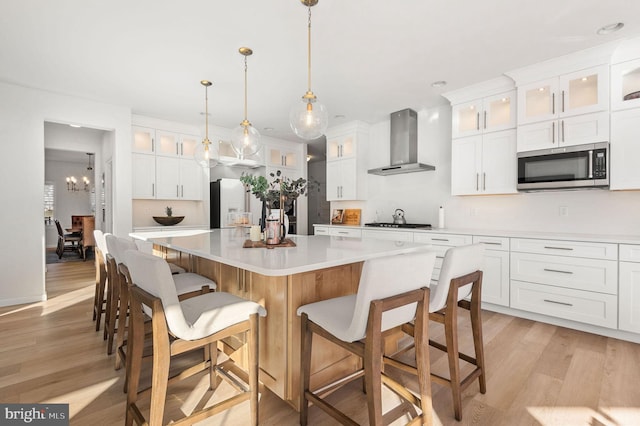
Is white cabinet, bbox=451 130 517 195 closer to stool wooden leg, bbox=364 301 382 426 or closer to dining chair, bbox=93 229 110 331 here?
stool wooden leg, bbox=364 301 382 426

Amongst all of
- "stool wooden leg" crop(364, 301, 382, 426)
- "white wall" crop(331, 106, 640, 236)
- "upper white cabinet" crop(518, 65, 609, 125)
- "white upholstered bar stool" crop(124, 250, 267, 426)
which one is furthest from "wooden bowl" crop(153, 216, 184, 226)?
"upper white cabinet" crop(518, 65, 609, 125)

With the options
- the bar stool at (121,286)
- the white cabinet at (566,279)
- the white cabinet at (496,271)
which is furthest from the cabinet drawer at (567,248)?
the bar stool at (121,286)

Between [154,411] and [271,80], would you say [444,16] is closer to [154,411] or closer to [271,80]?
[271,80]

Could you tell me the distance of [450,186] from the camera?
14.4 ft

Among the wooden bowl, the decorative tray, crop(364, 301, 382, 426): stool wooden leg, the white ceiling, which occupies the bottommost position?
crop(364, 301, 382, 426): stool wooden leg

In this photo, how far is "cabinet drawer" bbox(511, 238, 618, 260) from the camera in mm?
2652

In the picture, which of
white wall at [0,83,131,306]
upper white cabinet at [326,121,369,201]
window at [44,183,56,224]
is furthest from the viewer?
window at [44,183,56,224]

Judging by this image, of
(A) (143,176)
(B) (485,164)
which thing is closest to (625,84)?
(B) (485,164)

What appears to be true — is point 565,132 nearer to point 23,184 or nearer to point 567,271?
point 567,271

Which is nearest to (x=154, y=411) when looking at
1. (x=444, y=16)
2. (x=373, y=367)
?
(x=373, y=367)

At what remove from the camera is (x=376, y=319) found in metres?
1.21

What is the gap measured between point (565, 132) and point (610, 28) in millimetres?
887
